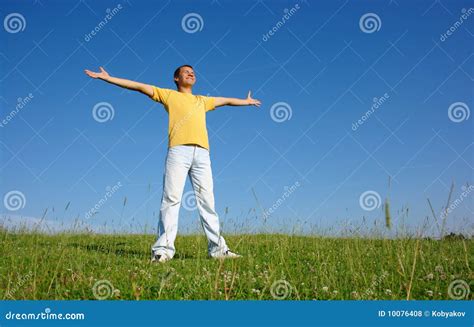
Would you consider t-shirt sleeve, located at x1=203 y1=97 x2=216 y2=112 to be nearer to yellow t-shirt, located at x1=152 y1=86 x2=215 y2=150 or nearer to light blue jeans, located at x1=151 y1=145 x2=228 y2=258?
yellow t-shirt, located at x1=152 y1=86 x2=215 y2=150

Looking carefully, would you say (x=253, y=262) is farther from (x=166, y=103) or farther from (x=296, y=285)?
(x=166, y=103)

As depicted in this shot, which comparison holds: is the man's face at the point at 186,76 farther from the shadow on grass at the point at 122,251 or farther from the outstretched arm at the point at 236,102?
the shadow on grass at the point at 122,251

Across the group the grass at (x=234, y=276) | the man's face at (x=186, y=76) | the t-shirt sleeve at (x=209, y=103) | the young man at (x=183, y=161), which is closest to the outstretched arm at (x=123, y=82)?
the young man at (x=183, y=161)

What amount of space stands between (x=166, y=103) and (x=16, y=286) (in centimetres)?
320

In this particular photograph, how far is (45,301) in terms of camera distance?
4.05 metres

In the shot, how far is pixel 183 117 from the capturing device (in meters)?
6.65

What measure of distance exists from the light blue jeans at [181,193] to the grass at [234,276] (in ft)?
0.93

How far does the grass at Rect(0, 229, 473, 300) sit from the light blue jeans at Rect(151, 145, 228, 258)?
0.93 ft

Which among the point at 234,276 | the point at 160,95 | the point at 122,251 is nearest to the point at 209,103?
the point at 160,95

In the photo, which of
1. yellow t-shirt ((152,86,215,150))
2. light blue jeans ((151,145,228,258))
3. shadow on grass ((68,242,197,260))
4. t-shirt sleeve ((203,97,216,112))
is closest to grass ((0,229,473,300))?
shadow on grass ((68,242,197,260))

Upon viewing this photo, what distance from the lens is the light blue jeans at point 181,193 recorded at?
6375 mm

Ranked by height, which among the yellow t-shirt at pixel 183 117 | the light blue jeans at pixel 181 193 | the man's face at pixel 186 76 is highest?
the man's face at pixel 186 76

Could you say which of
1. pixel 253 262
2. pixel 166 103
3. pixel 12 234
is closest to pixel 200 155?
pixel 166 103

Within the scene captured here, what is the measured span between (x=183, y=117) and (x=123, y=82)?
97 cm
